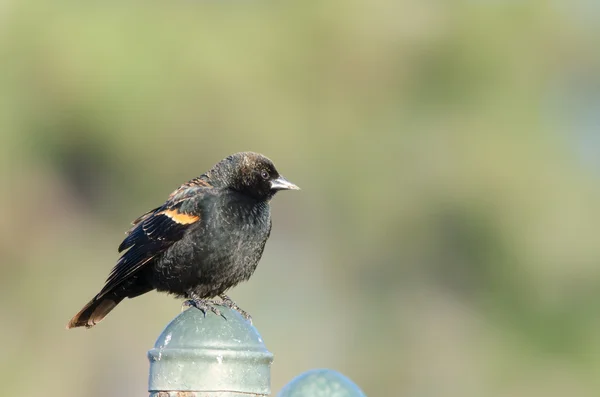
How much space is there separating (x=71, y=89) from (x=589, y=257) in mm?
4809

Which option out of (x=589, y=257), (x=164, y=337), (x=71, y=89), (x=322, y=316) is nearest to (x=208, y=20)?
(x=71, y=89)

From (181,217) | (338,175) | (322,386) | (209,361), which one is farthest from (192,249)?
(338,175)

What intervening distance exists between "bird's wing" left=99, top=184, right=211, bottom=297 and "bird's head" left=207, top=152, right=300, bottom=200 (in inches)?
5.8

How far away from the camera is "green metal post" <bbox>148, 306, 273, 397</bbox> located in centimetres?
281

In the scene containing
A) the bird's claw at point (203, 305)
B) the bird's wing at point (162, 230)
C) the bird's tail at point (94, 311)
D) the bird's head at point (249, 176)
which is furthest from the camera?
the bird's head at point (249, 176)

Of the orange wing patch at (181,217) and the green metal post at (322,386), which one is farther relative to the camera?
the orange wing patch at (181,217)

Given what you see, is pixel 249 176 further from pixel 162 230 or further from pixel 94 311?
pixel 94 311

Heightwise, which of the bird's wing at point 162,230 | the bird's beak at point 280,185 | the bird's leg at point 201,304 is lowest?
the bird's leg at point 201,304

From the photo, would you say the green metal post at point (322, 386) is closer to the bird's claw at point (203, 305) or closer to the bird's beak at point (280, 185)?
the bird's claw at point (203, 305)

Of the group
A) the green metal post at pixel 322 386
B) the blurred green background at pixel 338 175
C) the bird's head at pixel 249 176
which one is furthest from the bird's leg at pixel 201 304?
the blurred green background at pixel 338 175

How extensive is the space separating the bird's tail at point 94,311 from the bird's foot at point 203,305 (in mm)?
330

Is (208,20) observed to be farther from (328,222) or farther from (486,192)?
(486,192)

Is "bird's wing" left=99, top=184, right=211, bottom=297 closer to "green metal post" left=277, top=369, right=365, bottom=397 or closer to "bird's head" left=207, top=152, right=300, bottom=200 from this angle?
"bird's head" left=207, top=152, right=300, bottom=200

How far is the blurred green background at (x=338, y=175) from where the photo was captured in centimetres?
884
